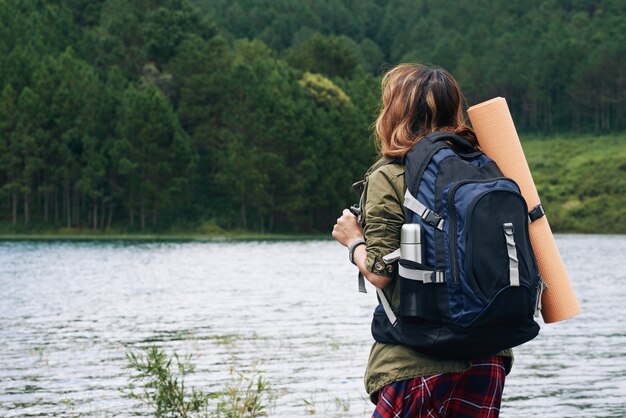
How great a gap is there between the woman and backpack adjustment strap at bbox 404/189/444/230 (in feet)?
0.27

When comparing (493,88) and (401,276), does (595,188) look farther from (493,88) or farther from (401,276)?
(401,276)

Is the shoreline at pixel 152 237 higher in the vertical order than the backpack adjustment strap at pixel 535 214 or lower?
lower

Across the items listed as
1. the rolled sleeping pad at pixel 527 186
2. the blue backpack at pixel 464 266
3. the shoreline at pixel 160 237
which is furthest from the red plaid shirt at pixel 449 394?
the shoreline at pixel 160 237

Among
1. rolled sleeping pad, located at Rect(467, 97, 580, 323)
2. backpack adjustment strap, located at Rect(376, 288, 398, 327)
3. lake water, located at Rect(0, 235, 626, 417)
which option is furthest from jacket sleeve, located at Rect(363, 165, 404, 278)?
lake water, located at Rect(0, 235, 626, 417)

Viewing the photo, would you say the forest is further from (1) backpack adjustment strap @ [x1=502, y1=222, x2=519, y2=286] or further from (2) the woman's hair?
(1) backpack adjustment strap @ [x1=502, y1=222, x2=519, y2=286]

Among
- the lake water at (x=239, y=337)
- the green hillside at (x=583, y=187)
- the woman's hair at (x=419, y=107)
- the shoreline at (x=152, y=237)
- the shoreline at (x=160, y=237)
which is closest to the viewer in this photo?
the woman's hair at (x=419, y=107)

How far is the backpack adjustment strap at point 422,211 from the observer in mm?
4059

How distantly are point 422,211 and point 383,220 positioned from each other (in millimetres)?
166

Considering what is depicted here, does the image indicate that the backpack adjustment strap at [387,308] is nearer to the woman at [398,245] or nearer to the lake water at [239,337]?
the woman at [398,245]

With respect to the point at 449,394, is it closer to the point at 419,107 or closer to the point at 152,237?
the point at 419,107

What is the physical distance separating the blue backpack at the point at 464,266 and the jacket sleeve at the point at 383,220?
0.17 ft

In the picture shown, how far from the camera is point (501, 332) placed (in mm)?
4074

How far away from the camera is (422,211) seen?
4082 millimetres

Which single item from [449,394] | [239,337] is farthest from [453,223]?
[239,337]
